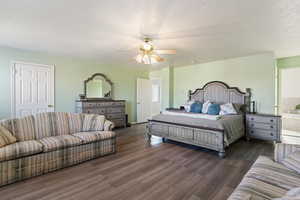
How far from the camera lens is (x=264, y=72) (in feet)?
14.9

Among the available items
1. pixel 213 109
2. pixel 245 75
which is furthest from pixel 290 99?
pixel 213 109

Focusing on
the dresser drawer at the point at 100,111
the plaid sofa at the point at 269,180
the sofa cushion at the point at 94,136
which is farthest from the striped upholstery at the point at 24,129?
the plaid sofa at the point at 269,180

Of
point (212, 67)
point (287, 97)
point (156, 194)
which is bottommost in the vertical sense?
point (156, 194)

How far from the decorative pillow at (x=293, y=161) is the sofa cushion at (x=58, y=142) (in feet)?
10.1

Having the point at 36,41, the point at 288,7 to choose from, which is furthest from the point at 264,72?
the point at 36,41

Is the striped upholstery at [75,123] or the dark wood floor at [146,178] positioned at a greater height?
the striped upholstery at [75,123]

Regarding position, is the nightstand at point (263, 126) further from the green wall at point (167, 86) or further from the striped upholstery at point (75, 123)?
the striped upholstery at point (75, 123)

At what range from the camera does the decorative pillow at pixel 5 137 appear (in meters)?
2.41

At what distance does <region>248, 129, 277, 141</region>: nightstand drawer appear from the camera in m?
3.97

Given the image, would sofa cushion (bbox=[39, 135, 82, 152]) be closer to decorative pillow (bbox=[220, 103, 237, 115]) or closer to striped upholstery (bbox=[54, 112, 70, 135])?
striped upholstery (bbox=[54, 112, 70, 135])

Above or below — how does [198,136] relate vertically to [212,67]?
below

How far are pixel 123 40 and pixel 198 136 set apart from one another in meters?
2.74

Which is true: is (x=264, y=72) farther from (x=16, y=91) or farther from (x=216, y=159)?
(x=16, y=91)

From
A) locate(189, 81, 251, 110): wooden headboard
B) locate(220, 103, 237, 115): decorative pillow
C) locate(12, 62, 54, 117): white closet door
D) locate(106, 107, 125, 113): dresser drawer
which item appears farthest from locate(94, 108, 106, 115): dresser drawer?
locate(220, 103, 237, 115): decorative pillow
